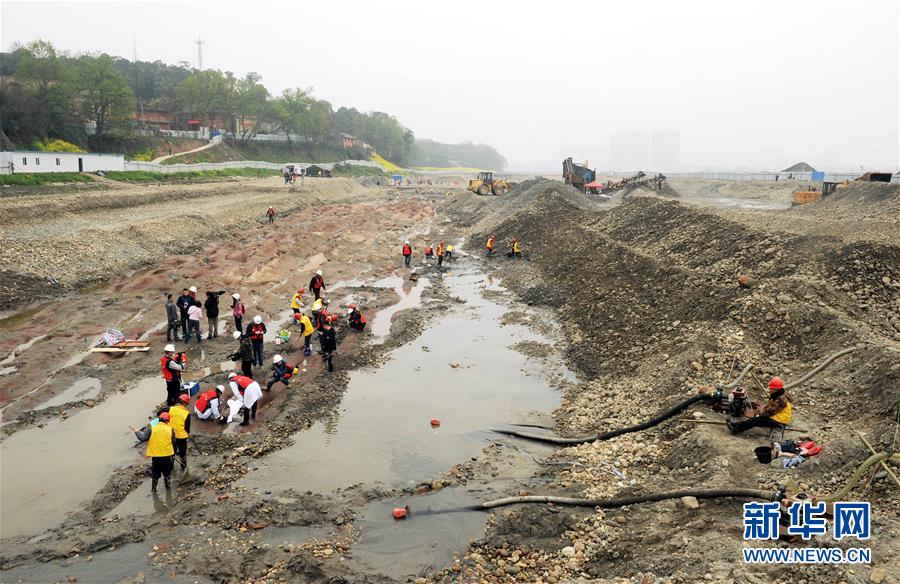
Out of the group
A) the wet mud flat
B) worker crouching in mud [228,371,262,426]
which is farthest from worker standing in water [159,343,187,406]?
worker crouching in mud [228,371,262,426]

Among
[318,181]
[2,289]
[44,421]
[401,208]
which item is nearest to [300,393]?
[44,421]

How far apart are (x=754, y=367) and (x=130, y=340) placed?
16.9 metres

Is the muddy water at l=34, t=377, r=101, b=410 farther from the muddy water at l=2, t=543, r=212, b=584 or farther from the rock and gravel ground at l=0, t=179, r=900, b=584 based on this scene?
the muddy water at l=2, t=543, r=212, b=584

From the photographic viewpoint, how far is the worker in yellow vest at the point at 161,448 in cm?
915

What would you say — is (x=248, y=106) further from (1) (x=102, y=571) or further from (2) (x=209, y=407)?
(1) (x=102, y=571)

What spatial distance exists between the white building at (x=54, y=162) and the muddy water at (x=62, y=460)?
123 ft

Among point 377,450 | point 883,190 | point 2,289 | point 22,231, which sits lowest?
point 377,450

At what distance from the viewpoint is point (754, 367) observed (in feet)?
38.5

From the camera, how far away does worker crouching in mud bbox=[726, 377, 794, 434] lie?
370 inches

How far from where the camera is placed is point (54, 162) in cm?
4331

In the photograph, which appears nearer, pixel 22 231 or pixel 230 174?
pixel 22 231

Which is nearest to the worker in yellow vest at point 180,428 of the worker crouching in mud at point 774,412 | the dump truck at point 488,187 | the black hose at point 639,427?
the black hose at point 639,427

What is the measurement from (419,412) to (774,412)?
291 inches

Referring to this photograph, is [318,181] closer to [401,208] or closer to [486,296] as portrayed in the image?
[401,208]
